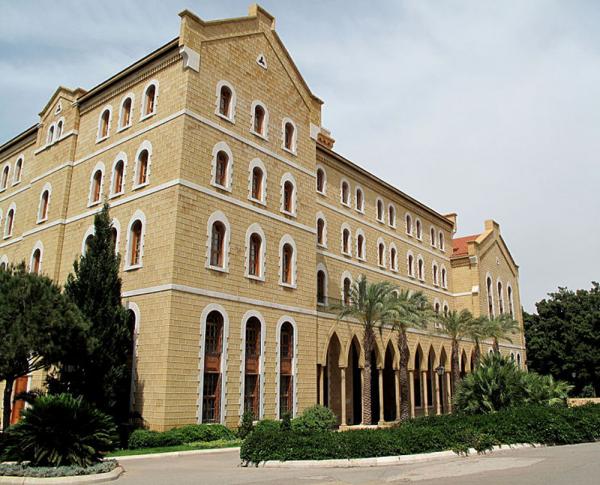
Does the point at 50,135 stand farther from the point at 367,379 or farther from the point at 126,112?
the point at 367,379

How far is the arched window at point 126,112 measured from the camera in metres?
24.8

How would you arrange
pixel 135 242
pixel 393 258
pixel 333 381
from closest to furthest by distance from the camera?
pixel 135 242
pixel 333 381
pixel 393 258

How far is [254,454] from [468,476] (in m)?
4.88

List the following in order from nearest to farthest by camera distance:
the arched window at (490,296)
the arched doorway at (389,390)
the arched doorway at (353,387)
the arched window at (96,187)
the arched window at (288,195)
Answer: the arched window at (96,187), the arched window at (288,195), the arched doorway at (353,387), the arched doorway at (389,390), the arched window at (490,296)

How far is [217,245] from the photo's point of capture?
22469 mm

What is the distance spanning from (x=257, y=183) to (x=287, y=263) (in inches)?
150

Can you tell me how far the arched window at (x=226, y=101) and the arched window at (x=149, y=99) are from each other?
2.69 metres

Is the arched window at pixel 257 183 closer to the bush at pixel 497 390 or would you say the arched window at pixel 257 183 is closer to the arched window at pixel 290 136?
the arched window at pixel 290 136

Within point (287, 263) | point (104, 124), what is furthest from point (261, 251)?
point (104, 124)

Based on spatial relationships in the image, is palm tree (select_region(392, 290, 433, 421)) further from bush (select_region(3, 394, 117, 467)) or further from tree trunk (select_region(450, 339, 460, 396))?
bush (select_region(3, 394, 117, 467))

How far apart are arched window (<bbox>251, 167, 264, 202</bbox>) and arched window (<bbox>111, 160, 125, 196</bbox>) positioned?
5.38 m

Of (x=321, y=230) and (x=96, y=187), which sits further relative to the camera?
(x=321, y=230)

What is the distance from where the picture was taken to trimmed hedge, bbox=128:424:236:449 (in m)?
18.2

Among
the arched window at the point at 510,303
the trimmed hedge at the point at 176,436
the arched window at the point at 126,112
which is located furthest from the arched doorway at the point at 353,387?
the arched window at the point at 510,303
